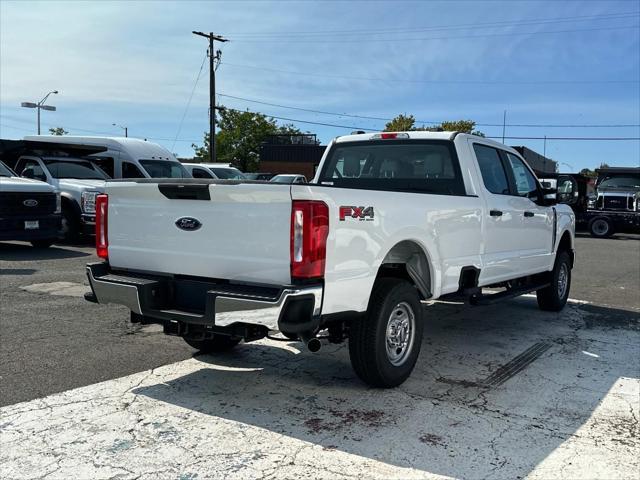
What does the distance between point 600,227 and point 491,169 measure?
18.9 m

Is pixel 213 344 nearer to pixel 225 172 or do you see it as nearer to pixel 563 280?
pixel 563 280

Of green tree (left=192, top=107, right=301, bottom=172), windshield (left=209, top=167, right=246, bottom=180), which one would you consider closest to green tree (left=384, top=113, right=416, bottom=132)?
green tree (left=192, top=107, right=301, bottom=172)

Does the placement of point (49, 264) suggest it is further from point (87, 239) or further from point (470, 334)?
point (470, 334)

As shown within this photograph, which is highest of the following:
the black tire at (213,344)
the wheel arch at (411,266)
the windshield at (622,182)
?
the windshield at (622,182)

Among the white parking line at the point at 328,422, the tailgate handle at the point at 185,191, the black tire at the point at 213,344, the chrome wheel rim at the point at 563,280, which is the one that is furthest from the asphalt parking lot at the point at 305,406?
the tailgate handle at the point at 185,191

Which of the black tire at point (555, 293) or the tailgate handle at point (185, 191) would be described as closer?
the tailgate handle at point (185, 191)

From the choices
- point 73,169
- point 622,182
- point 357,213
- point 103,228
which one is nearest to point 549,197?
point 357,213

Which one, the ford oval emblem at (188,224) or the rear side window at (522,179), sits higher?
the rear side window at (522,179)

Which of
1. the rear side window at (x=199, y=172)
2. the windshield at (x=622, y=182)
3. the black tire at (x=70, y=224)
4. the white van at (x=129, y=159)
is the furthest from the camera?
the windshield at (x=622, y=182)

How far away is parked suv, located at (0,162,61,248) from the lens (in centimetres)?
1211

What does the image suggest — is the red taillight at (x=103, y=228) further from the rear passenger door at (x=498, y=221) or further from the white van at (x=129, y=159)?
the white van at (x=129, y=159)

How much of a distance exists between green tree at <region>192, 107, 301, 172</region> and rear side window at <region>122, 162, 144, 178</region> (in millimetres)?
40791

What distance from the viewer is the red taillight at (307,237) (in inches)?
150

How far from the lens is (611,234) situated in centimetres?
2322
